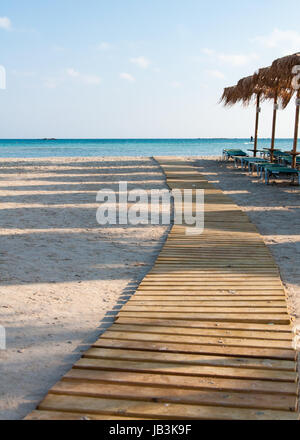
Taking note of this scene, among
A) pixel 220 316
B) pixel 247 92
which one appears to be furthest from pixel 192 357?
pixel 247 92

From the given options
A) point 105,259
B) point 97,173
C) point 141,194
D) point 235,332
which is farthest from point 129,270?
point 97,173

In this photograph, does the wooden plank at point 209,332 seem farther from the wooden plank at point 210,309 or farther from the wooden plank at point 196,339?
the wooden plank at point 210,309

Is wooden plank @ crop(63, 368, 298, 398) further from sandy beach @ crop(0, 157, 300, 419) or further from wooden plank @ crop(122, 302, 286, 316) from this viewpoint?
wooden plank @ crop(122, 302, 286, 316)

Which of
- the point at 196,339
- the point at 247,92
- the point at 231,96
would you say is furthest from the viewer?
the point at 231,96

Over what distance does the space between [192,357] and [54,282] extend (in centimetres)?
181

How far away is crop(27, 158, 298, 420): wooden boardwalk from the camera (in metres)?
2.00

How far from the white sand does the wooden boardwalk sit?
0.18 metres

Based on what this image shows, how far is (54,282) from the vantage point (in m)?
3.86

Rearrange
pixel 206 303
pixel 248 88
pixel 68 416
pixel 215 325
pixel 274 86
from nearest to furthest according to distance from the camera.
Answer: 1. pixel 68 416
2. pixel 215 325
3. pixel 206 303
4. pixel 274 86
5. pixel 248 88

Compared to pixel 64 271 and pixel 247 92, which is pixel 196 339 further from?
pixel 247 92

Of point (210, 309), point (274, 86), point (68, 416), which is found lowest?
point (68, 416)

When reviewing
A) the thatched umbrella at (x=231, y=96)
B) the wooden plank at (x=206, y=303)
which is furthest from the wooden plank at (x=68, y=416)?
the thatched umbrella at (x=231, y=96)

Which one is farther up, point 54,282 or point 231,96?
point 231,96
